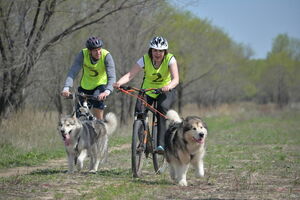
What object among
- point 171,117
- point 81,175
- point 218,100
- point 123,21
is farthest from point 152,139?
point 218,100

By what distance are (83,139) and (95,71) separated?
124 centimetres

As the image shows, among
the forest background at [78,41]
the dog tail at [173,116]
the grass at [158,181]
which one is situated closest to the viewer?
the grass at [158,181]

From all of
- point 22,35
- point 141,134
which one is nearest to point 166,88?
point 141,134

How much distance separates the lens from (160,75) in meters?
7.98

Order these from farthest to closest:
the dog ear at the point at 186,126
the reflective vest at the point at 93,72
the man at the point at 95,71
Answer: the reflective vest at the point at 93,72 → the man at the point at 95,71 → the dog ear at the point at 186,126

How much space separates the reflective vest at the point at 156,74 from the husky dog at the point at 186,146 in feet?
3.37

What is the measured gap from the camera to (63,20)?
627 inches

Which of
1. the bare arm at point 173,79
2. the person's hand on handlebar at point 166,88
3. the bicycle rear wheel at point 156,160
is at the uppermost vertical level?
the bare arm at point 173,79

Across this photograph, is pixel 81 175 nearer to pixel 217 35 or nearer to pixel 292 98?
pixel 217 35

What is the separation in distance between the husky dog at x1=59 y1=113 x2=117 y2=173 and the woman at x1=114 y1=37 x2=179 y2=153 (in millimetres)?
887

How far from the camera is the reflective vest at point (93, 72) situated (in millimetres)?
8438

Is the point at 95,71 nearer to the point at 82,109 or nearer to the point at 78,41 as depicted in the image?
the point at 82,109

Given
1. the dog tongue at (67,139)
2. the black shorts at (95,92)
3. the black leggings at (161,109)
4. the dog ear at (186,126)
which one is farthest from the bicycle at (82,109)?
the dog ear at (186,126)

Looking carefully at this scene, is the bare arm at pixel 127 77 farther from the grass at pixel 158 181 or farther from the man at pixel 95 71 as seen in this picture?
the grass at pixel 158 181
